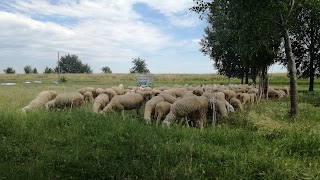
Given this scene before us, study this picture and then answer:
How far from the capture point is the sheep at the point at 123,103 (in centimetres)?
1521

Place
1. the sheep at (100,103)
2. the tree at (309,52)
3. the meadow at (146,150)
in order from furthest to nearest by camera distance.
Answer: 1. the tree at (309,52)
2. the sheep at (100,103)
3. the meadow at (146,150)

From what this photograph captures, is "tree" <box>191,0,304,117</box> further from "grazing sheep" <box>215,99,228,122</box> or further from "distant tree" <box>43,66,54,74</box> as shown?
"distant tree" <box>43,66,54,74</box>

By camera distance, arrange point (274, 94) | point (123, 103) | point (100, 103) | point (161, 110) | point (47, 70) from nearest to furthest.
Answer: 1. point (161, 110)
2. point (123, 103)
3. point (100, 103)
4. point (274, 94)
5. point (47, 70)

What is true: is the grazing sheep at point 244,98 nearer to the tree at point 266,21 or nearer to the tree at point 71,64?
the tree at point 266,21

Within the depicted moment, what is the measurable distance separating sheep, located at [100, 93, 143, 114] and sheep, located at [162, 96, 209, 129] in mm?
3398

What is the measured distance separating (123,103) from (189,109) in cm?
407

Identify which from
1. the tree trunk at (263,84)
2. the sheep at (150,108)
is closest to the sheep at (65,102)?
the sheep at (150,108)

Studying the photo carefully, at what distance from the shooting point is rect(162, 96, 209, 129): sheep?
41.3 feet

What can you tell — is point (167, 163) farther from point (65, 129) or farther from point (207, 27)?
point (207, 27)

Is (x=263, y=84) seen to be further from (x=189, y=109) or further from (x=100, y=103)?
(x=189, y=109)

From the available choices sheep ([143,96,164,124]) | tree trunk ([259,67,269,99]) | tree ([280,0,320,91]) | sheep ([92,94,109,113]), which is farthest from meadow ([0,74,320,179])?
tree ([280,0,320,91])

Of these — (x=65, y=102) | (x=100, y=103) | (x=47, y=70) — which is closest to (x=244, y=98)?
(x=100, y=103)

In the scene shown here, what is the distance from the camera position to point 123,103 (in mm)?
15734

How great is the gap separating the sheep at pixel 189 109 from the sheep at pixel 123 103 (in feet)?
11.1
